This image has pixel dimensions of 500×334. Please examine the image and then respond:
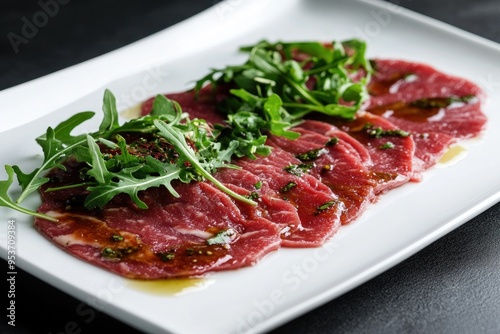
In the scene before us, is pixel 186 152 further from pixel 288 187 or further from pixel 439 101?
pixel 439 101

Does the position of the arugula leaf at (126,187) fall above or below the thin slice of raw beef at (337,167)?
above

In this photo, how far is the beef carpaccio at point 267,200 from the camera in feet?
12.8

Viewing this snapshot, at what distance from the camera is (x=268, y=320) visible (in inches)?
132

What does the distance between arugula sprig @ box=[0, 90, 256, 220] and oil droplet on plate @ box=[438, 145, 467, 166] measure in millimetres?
1303

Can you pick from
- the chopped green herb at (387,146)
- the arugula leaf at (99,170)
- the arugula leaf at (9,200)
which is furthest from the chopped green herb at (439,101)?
the arugula leaf at (9,200)

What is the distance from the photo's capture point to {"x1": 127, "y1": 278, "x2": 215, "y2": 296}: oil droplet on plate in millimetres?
3666

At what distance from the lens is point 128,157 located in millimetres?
4215

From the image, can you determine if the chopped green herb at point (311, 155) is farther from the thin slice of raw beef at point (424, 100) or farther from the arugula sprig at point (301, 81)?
the thin slice of raw beef at point (424, 100)

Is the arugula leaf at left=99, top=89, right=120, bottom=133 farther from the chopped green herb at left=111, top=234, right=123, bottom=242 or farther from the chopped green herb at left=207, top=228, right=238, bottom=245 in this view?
the chopped green herb at left=207, top=228, right=238, bottom=245

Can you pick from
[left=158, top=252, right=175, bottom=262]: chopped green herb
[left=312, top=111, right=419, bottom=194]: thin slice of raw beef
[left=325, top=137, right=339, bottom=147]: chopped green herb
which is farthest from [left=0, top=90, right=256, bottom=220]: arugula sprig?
[left=312, top=111, right=419, bottom=194]: thin slice of raw beef

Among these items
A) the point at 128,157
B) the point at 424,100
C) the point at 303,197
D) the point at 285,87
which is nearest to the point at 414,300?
the point at 303,197

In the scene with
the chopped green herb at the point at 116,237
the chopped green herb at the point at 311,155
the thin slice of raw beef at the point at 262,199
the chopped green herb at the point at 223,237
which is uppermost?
the chopped green herb at the point at 116,237

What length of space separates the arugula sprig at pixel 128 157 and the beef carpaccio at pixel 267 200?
0.27 feet

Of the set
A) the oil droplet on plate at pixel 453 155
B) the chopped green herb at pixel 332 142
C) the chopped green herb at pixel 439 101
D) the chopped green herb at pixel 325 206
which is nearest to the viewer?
the chopped green herb at pixel 325 206
